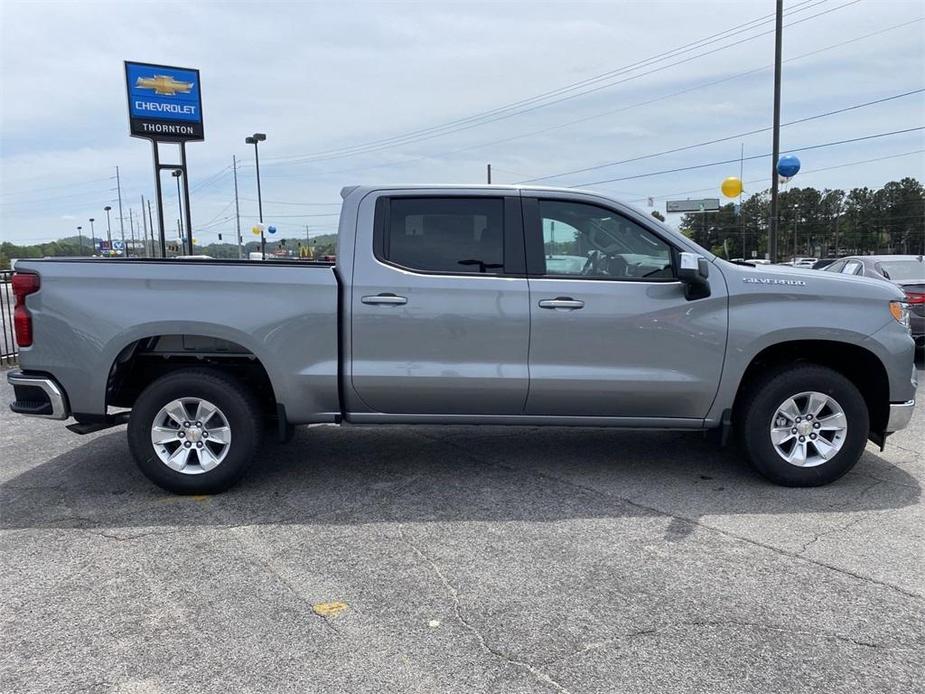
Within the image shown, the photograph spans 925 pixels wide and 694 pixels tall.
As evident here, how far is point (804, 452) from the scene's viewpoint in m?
4.71

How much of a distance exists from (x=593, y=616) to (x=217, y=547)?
6.85ft

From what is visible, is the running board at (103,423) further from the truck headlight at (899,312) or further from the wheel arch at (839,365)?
the truck headlight at (899,312)

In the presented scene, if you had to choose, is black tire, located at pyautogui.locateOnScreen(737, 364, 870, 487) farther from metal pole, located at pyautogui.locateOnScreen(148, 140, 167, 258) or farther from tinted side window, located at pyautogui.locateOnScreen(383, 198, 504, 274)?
metal pole, located at pyautogui.locateOnScreen(148, 140, 167, 258)

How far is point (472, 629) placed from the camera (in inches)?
118

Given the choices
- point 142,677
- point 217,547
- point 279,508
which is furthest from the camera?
point 279,508

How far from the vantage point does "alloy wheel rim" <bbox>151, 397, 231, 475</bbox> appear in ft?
15.1

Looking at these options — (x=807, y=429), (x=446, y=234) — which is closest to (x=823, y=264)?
(x=807, y=429)

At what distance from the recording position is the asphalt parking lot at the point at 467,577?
107 inches

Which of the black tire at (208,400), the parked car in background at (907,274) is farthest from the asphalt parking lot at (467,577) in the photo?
the parked car in background at (907,274)

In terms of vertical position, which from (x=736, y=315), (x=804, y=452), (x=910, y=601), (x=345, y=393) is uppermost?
(x=736, y=315)

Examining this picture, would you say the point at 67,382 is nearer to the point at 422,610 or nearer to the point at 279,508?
the point at 279,508

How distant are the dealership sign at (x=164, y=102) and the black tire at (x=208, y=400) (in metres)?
12.2

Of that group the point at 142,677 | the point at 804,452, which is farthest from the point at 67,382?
the point at 804,452

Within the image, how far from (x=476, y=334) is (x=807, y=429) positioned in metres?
2.32
